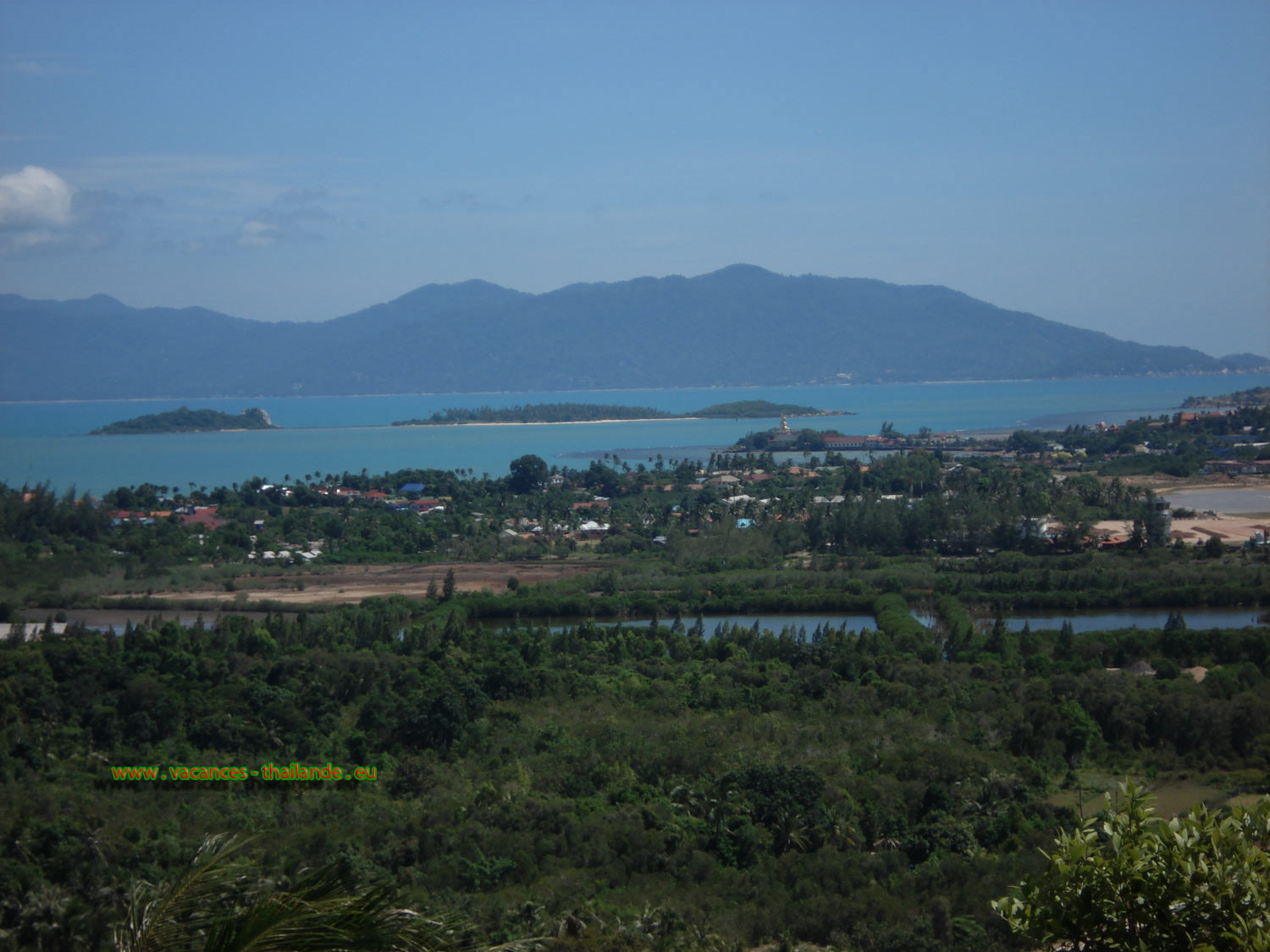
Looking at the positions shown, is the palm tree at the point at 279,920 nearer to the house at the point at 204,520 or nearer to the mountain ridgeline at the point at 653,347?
the house at the point at 204,520

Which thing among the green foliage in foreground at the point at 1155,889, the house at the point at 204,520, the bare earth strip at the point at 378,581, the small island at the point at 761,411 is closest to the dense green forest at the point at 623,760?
the green foliage in foreground at the point at 1155,889

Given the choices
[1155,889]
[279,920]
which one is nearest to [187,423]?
[279,920]

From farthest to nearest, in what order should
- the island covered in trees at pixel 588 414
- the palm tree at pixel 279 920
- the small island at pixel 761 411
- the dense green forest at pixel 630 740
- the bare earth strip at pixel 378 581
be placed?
the island covered in trees at pixel 588 414, the small island at pixel 761 411, the bare earth strip at pixel 378 581, the dense green forest at pixel 630 740, the palm tree at pixel 279 920

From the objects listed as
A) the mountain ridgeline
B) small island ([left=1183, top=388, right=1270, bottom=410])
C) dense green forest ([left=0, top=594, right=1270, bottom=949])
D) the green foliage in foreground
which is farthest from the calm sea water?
the green foliage in foreground

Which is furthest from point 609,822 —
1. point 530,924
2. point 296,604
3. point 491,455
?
point 491,455

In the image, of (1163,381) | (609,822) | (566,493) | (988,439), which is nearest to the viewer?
(609,822)

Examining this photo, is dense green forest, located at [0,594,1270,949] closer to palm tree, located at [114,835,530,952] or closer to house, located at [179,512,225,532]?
palm tree, located at [114,835,530,952]

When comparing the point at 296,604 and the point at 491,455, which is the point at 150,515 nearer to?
the point at 296,604
